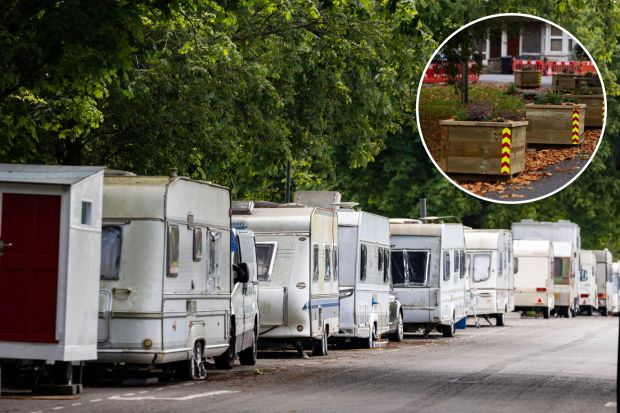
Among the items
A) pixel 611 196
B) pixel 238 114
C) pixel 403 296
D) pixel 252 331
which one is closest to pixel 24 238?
pixel 252 331

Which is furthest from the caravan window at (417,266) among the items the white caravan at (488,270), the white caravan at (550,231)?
the white caravan at (550,231)

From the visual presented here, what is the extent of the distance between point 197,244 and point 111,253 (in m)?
1.92

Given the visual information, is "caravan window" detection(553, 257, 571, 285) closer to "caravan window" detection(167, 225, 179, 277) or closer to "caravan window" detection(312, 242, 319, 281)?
"caravan window" detection(312, 242, 319, 281)

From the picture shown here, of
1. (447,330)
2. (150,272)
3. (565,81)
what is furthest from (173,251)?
(447,330)

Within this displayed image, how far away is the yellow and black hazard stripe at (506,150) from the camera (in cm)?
1692

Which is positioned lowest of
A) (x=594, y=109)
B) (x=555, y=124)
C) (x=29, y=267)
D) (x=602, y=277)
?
(x=29, y=267)

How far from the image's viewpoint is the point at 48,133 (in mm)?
29922

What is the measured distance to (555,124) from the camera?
57.0 ft

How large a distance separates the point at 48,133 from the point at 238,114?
4204 mm

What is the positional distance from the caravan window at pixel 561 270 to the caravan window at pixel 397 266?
26513mm

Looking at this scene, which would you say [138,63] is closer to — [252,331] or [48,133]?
[48,133]

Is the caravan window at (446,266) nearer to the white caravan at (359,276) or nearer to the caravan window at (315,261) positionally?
the white caravan at (359,276)

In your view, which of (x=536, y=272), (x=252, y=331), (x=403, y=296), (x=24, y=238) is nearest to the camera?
(x=24, y=238)

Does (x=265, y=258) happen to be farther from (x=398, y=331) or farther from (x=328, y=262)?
(x=398, y=331)
